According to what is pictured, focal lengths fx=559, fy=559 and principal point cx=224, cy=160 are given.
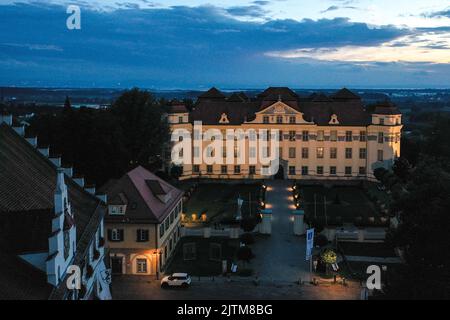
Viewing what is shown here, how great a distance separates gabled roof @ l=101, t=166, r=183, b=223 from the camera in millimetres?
37344

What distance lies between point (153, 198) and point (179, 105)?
3651cm

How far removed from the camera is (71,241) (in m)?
19.6

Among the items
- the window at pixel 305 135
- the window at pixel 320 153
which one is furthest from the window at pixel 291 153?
the window at pixel 320 153

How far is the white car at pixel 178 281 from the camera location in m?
34.1

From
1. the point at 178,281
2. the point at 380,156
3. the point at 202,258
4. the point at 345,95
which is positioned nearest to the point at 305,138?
the point at 380,156

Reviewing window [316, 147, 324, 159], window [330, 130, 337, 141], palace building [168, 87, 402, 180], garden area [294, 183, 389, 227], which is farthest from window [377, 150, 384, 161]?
window [316, 147, 324, 159]

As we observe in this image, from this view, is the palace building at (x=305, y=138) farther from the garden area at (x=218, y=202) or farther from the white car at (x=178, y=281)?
the white car at (x=178, y=281)

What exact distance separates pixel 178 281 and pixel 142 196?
24.5 ft

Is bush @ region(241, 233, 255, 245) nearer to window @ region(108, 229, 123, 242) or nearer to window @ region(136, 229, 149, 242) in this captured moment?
window @ region(136, 229, 149, 242)

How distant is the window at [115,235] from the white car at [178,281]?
192 inches

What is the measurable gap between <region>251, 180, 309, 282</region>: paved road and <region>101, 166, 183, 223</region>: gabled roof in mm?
7577

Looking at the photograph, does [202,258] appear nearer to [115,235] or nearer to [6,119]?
[115,235]

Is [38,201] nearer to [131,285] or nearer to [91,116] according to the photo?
[131,285]

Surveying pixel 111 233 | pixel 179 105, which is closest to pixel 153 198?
pixel 111 233
